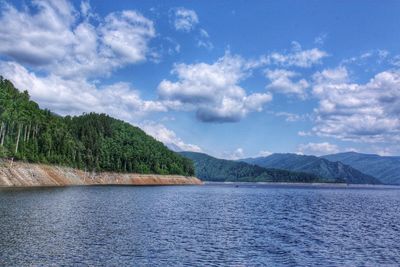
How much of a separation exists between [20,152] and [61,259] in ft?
349

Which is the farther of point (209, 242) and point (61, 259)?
point (209, 242)

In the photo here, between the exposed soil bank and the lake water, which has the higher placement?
the exposed soil bank

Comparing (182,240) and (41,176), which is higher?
(41,176)

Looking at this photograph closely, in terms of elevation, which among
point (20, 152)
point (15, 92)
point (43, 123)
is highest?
point (15, 92)

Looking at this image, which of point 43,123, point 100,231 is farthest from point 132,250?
point 43,123

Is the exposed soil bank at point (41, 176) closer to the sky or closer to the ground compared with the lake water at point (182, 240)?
closer to the sky

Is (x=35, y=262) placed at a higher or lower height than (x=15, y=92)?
lower

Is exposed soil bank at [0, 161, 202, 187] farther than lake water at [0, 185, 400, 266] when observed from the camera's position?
Yes

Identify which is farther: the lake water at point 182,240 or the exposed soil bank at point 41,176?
the exposed soil bank at point 41,176

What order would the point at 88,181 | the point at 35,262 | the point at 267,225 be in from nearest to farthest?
1. the point at 35,262
2. the point at 267,225
3. the point at 88,181

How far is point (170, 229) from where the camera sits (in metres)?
46.8

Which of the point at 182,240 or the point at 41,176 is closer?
the point at 182,240

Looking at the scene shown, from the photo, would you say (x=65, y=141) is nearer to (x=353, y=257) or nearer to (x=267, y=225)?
(x=267, y=225)

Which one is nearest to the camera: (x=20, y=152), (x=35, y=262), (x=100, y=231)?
(x=35, y=262)
